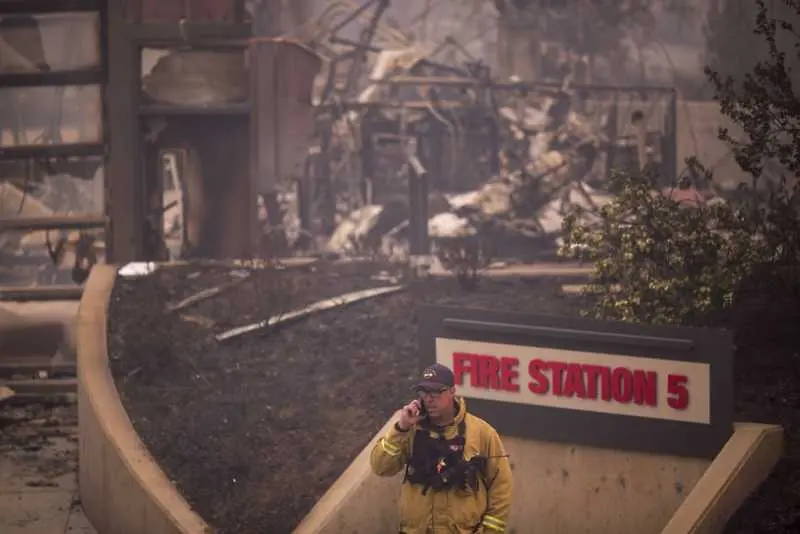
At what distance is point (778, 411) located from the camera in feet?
23.9

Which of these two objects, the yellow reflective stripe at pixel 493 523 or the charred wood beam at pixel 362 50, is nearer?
the yellow reflective stripe at pixel 493 523

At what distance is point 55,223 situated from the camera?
11.6m

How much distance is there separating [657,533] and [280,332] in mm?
3909

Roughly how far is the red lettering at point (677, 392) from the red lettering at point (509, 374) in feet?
3.14

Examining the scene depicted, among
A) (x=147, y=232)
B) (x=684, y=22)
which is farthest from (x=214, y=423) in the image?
(x=684, y=22)

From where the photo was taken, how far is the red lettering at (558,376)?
7395 mm

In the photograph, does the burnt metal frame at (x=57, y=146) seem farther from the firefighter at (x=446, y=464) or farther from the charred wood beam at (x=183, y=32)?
the firefighter at (x=446, y=464)

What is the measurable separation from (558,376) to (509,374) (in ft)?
1.07

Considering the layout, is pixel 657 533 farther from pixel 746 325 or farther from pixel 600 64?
pixel 600 64

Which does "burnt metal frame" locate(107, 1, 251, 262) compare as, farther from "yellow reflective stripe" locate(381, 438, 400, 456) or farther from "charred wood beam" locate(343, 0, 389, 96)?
"yellow reflective stripe" locate(381, 438, 400, 456)

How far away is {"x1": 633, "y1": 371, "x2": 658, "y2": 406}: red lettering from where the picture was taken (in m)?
7.10

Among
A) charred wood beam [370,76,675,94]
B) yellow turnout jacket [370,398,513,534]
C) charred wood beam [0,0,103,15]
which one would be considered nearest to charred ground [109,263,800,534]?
yellow turnout jacket [370,398,513,534]

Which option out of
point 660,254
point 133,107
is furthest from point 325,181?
point 660,254

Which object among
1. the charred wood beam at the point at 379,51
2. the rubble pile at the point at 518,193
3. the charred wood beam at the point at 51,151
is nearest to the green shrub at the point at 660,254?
the rubble pile at the point at 518,193
